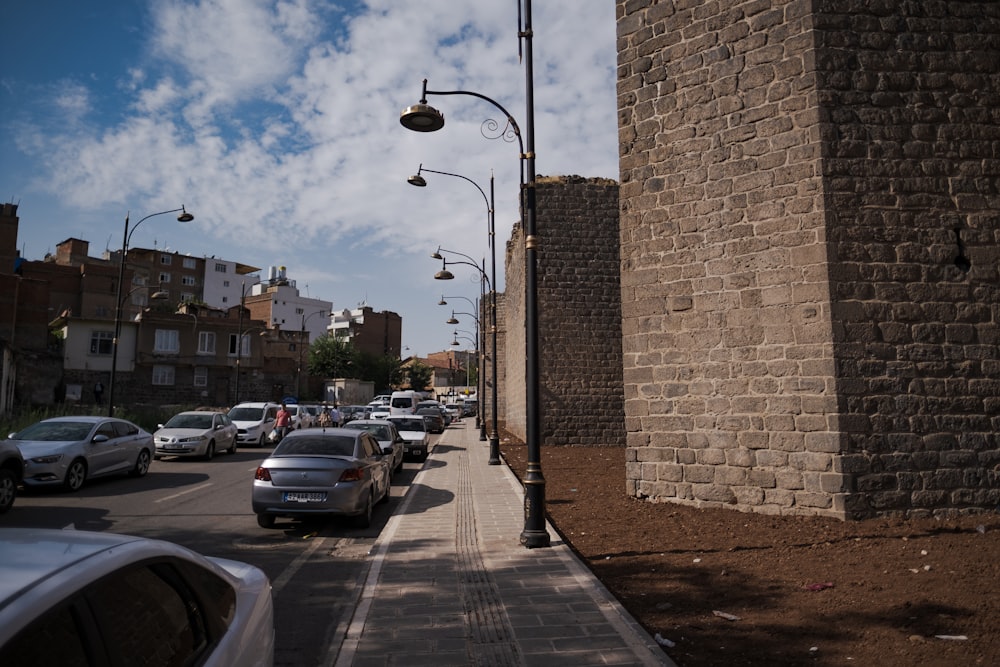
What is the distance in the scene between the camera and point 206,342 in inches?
2016

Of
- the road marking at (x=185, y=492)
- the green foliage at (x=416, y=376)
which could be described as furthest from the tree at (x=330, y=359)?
the road marking at (x=185, y=492)

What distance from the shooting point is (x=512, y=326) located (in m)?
29.8

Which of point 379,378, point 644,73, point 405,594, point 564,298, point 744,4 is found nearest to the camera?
point 405,594

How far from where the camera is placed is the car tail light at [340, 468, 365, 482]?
9532 mm

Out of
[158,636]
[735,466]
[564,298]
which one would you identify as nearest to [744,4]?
[735,466]

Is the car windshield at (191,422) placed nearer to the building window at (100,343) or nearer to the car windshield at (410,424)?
the car windshield at (410,424)

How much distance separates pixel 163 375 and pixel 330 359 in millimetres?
27748

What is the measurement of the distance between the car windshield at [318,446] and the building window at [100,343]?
142 ft

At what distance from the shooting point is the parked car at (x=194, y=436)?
1923 cm

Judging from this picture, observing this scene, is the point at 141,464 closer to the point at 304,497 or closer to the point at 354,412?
the point at 304,497

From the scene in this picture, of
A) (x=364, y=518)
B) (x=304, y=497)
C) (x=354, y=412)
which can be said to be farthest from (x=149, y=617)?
(x=354, y=412)

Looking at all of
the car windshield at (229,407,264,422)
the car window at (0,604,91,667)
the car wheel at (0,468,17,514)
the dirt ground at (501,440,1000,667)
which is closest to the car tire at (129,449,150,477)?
the car wheel at (0,468,17,514)

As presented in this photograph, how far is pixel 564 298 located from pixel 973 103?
1506 centimetres

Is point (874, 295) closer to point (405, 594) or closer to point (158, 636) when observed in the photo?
point (405, 594)
